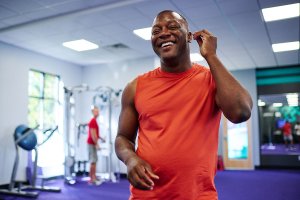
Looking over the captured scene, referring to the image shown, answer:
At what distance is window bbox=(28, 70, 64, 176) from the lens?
267 inches

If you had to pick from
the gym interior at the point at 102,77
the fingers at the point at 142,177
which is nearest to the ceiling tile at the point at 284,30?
the gym interior at the point at 102,77

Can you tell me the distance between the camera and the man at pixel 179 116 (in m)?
0.89

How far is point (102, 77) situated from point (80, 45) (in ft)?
5.94

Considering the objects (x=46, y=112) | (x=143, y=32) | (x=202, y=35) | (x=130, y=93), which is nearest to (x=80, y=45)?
(x=143, y=32)

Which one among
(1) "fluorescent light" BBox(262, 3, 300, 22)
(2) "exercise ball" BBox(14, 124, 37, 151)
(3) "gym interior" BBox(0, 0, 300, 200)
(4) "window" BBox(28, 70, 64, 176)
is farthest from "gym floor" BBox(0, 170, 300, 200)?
(1) "fluorescent light" BBox(262, 3, 300, 22)

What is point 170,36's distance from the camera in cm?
98

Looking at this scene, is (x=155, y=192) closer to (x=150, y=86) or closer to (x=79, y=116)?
(x=150, y=86)

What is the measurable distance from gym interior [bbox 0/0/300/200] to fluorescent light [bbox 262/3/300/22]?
3 centimetres

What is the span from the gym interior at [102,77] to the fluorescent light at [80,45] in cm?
8

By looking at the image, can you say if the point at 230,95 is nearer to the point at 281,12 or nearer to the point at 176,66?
the point at 176,66

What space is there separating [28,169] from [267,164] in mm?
6696

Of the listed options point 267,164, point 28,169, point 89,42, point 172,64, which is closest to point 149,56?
point 89,42

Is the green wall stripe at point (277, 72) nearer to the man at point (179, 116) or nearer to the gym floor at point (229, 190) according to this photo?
the gym floor at point (229, 190)

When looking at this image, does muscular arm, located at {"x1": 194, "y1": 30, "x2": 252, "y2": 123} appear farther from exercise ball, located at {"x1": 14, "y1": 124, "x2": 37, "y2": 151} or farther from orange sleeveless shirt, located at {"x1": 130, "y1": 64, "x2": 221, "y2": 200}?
Answer: exercise ball, located at {"x1": 14, "y1": 124, "x2": 37, "y2": 151}
